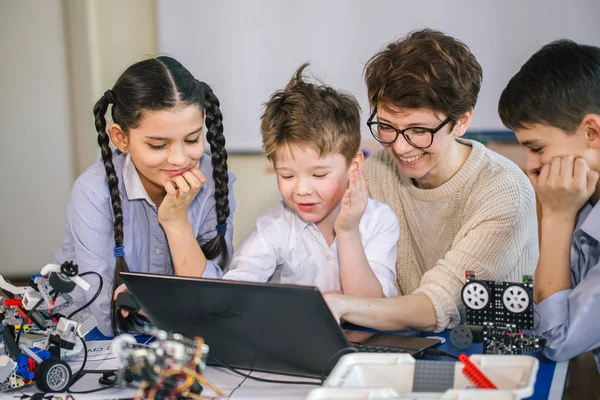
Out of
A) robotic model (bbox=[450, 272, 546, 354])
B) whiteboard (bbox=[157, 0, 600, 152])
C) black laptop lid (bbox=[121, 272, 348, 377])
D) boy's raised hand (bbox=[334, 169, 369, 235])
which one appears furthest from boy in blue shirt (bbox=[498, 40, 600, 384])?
whiteboard (bbox=[157, 0, 600, 152])

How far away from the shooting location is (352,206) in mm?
1678

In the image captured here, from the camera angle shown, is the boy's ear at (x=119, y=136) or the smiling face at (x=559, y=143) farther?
the boy's ear at (x=119, y=136)

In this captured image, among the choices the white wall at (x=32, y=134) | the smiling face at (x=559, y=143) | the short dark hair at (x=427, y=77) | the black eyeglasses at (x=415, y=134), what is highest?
the short dark hair at (x=427, y=77)

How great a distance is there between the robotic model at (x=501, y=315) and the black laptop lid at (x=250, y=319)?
0.27 m

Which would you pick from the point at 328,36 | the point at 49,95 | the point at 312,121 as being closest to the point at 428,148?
the point at 312,121

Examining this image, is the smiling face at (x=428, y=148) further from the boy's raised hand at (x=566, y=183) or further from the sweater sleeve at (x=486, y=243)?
the boy's raised hand at (x=566, y=183)

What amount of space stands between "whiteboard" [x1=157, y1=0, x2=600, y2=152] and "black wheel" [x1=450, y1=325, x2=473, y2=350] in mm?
1874

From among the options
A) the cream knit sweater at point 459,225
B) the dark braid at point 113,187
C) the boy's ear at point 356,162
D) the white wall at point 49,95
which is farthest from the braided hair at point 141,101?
the white wall at point 49,95

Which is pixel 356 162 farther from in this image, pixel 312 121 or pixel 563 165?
pixel 563 165

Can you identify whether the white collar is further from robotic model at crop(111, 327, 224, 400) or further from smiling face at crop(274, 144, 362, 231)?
robotic model at crop(111, 327, 224, 400)

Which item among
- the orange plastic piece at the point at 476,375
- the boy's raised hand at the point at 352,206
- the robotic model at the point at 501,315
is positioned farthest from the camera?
the boy's raised hand at the point at 352,206

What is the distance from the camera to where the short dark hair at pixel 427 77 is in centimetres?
170

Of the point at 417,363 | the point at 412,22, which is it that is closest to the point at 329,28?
the point at 412,22

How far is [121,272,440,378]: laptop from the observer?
119 centimetres
